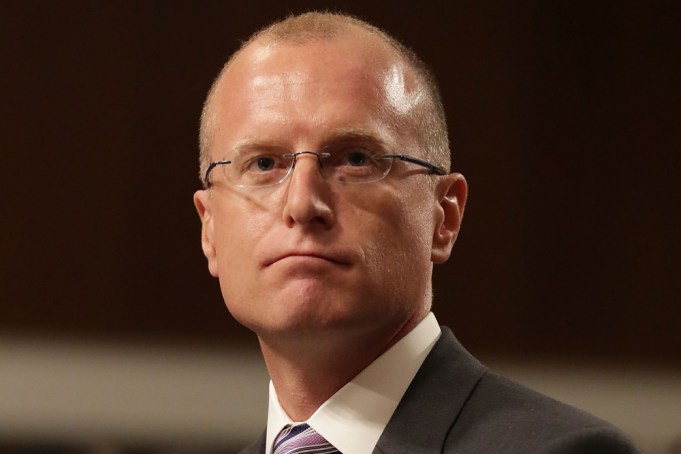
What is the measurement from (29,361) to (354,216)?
1886 millimetres

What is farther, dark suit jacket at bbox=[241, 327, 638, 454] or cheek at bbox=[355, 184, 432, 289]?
cheek at bbox=[355, 184, 432, 289]

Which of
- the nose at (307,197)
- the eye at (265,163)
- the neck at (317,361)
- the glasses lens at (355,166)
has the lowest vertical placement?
the neck at (317,361)

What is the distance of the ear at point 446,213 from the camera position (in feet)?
7.15

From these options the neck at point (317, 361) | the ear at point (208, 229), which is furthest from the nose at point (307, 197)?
the ear at point (208, 229)

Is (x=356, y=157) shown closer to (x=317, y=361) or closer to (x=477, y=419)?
(x=317, y=361)

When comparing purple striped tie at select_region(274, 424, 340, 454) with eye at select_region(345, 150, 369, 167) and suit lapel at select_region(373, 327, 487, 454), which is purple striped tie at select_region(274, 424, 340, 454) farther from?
eye at select_region(345, 150, 369, 167)

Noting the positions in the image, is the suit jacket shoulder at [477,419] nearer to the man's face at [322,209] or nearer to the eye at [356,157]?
the man's face at [322,209]

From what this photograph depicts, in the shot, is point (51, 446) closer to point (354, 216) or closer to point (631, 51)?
point (354, 216)

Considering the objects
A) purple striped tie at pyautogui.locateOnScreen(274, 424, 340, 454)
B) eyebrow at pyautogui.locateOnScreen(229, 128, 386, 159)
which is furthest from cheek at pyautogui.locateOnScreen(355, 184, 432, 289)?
purple striped tie at pyautogui.locateOnScreen(274, 424, 340, 454)

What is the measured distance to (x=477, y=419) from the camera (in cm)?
191

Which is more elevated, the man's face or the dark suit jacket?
the man's face

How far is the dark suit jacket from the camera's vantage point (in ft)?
5.77

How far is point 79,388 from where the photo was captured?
137 inches

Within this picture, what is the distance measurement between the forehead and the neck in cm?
38
